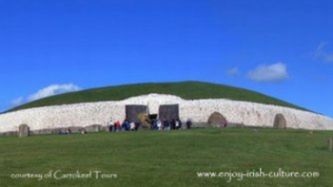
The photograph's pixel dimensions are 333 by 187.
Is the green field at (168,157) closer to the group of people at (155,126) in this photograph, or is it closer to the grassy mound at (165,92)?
the group of people at (155,126)

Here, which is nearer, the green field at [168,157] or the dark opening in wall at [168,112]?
the green field at [168,157]

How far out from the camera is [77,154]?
3038 centimetres

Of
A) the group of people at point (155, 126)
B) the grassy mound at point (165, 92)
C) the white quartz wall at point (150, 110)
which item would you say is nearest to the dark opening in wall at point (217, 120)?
the white quartz wall at point (150, 110)

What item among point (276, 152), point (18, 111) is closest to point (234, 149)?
point (276, 152)

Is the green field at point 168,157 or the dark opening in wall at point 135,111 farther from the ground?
the dark opening in wall at point 135,111

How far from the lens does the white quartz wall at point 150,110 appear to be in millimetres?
67875

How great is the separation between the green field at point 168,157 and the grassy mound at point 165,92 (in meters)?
32.0

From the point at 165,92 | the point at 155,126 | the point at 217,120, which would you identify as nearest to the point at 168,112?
the point at 217,120

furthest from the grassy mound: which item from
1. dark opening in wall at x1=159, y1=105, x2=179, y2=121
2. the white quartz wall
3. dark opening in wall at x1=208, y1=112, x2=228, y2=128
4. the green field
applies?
the green field

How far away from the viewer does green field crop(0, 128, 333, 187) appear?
23297 mm

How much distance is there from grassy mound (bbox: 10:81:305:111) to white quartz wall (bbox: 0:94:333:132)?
6.91 ft

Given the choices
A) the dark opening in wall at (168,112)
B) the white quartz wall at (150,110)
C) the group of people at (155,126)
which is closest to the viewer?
the group of people at (155,126)

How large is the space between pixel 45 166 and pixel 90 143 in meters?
9.58

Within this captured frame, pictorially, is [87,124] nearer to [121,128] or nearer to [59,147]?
[121,128]
